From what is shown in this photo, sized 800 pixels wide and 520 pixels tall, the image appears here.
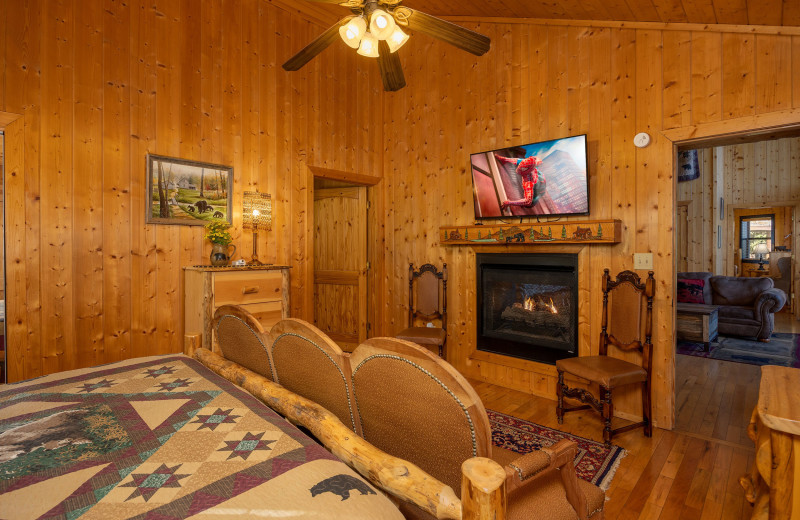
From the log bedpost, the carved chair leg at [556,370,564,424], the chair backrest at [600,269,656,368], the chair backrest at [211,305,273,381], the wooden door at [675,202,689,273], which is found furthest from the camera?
the wooden door at [675,202,689,273]

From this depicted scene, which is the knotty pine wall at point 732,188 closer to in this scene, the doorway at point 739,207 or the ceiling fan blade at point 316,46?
the doorway at point 739,207

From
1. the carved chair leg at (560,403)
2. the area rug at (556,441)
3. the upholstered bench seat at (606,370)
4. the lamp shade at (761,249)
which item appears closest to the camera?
the area rug at (556,441)

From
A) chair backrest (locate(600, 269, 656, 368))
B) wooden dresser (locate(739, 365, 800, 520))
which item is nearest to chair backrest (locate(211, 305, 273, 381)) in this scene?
wooden dresser (locate(739, 365, 800, 520))

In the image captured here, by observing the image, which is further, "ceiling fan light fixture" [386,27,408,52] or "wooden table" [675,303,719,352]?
"wooden table" [675,303,719,352]

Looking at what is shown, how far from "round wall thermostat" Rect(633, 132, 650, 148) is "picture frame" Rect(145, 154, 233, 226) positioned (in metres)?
3.33

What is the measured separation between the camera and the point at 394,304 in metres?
4.50

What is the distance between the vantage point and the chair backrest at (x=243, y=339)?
1.59 metres

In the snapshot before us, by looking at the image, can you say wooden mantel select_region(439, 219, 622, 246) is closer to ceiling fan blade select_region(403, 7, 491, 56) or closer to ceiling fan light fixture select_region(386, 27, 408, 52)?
ceiling fan blade select_region(403, 7, 491, 56)

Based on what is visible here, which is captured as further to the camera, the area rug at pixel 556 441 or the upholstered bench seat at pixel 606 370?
the upholstered bench seat at pixel 606 370

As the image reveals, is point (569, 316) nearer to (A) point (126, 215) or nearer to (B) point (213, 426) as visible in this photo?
(B) point (213, 426)

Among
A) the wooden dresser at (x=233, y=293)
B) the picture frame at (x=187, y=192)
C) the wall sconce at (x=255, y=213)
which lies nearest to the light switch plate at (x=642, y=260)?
the wooden dresser at (x=233, y=293)

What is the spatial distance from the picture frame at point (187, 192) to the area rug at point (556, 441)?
2839 mm

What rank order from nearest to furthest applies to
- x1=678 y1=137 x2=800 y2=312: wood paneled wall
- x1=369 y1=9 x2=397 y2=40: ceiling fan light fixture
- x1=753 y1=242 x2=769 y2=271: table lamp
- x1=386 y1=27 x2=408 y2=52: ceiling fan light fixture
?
1. x1=369 y1=9 x2=397 y2=40: ceiling fan light fixture
2. x1=386 y1=27 x2=408 y2=52: ceiling fan light fixture
3. x1=678 y1=137 x2=800 y2=312: wood paneled wall
4. x1=753 y1=242 x2=769 y2=271: table lamp

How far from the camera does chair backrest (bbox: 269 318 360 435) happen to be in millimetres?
1218
